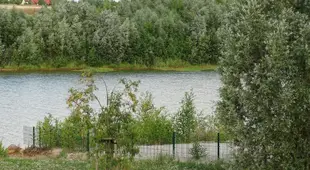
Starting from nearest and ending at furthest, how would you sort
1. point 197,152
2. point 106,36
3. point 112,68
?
1. point 197,152
2. point 112,68
3. point 106,36

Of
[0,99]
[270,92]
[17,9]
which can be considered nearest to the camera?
[270,92]

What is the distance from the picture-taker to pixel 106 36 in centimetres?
8975

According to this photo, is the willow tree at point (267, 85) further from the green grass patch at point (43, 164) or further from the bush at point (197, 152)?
the green grass patch at point (43, 164)

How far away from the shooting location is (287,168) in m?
17.0

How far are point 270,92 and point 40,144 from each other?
47.1 ft

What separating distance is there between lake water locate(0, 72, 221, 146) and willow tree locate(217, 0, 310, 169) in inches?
318

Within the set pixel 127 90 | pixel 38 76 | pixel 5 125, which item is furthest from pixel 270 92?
pixel 38 76

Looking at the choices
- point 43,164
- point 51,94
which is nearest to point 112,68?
point 51,94

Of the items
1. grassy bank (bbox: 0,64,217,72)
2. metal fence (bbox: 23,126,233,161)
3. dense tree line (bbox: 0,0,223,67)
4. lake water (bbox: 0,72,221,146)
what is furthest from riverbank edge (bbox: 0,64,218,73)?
metal fence (bbox: 23,126,233,161)

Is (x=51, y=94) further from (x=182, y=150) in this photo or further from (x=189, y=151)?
(x=189, y=151)

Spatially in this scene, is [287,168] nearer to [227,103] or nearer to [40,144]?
[227,103]

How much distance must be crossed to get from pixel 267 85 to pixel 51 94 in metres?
39.8

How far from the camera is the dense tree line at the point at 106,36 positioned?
3430 inches

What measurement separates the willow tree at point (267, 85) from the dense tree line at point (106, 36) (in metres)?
69.7
